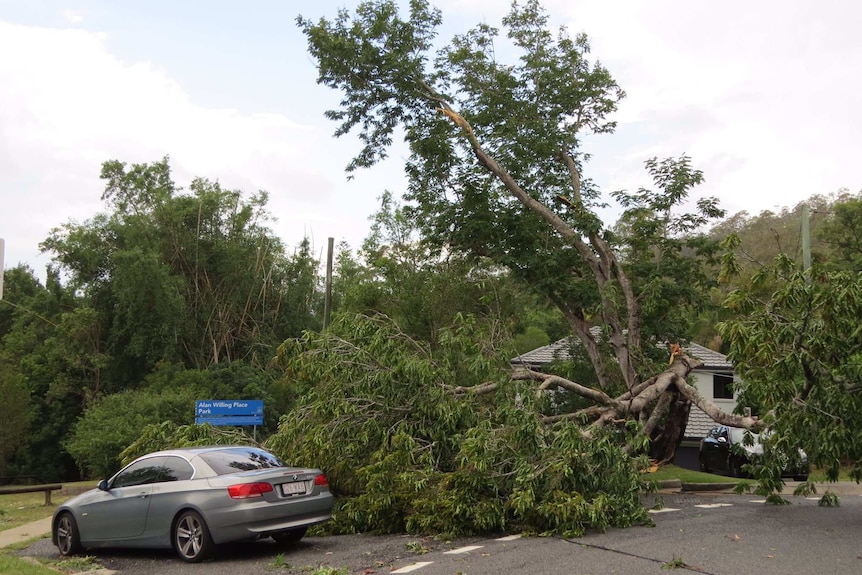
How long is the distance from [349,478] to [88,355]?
2875cm

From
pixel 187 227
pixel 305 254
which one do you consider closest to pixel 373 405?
pixel 187 227

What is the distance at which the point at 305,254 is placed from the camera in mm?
41531

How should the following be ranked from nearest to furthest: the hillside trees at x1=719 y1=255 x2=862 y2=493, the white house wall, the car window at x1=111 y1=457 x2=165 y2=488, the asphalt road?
1. the asphalt road
2. the car window at x1=111 y1=457 x2=165 y2=488
3. the hillside trees at x1=719 y1=255 x2=862 y2=493
4. the white house wall

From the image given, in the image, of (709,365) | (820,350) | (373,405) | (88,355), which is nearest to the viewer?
(820,350)

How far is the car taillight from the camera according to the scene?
8227 mm

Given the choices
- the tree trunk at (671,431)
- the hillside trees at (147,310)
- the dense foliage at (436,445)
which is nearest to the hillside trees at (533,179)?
the tree trunk at (671,431)

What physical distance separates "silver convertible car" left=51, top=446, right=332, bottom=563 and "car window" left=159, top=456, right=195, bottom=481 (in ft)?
0.04

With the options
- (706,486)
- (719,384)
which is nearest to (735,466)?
(706,486)

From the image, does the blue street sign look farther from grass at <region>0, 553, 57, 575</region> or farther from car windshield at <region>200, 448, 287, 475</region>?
grass at <region>0, 553, 57, 575</region>

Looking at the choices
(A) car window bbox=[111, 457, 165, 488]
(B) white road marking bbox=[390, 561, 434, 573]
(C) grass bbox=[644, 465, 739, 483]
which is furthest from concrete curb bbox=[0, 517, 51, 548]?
(C) grass bbox=[644, 465, 739, 483]

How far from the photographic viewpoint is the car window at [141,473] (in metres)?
9.03

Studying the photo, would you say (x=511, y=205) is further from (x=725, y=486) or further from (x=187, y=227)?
(x=187, y=227)

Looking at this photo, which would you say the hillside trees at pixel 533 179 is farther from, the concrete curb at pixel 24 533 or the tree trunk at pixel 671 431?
the concrete curb at pixel 24 533

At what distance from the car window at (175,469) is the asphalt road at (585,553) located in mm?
881
